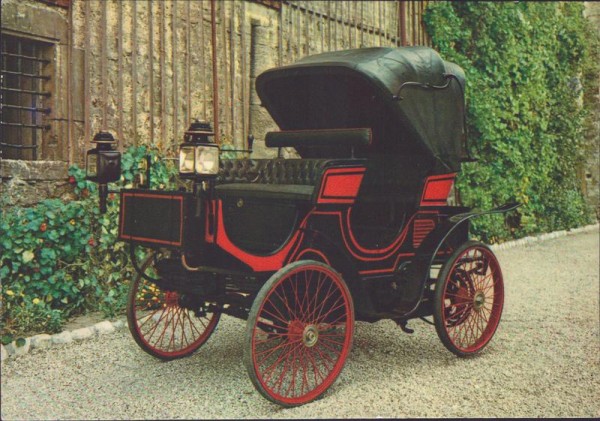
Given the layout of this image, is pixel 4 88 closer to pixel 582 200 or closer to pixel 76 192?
pixel 76 192

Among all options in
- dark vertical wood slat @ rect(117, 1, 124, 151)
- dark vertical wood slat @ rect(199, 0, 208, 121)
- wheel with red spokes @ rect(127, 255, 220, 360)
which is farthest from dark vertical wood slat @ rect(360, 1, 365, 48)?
wheel with red spokes @ rect(127, 255, 220, 360)

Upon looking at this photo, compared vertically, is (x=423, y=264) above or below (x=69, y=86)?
below

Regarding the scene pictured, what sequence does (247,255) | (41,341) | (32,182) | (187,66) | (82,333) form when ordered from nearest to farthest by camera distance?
(247,255), (41,341), (82,333), (32,182), (187,66)

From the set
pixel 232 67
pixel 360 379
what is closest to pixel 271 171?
pixel 360 379

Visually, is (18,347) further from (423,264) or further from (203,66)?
(203,66)

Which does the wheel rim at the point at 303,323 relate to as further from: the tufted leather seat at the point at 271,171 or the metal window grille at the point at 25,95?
the metal window grille at the point at 25,95

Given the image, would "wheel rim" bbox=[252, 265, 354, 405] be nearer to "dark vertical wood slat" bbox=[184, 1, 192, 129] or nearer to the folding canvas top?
the folding canvas top

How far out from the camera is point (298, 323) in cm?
406

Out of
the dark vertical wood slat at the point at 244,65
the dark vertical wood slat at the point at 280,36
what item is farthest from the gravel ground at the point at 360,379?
the dark vertical wood slat at the point at 280,36

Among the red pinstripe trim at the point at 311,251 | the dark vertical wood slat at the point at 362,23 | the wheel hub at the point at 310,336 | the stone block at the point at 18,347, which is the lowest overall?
the stone block at the point at 18,347

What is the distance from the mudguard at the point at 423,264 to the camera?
474cm

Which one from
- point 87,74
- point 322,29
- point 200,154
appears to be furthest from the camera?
point 322,29

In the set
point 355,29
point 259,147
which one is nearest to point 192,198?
point 259,147

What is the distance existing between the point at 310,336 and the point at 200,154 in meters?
1.20
